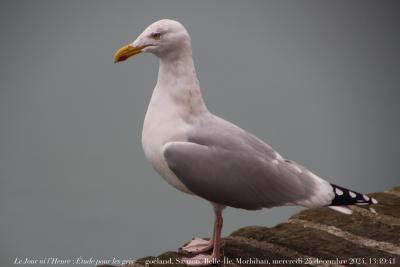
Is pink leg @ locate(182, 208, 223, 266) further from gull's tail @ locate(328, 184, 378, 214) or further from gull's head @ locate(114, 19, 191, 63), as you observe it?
gull's head @ locate(114, 19, 191, 63)

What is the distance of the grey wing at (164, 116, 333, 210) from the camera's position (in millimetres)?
3273

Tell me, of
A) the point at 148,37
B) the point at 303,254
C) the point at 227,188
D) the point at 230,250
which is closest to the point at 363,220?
the point at 303,254

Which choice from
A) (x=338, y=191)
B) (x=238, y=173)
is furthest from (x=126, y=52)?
(x=338, y=191)

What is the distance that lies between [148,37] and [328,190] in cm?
129

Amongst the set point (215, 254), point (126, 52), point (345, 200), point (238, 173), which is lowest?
point (215, 254)

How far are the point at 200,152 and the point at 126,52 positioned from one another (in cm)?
67

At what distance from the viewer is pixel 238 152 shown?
3379 millimetres

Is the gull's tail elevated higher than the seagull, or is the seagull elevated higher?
the seagull

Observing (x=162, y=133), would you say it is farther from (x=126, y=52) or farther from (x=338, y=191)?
(x=338, y=191)

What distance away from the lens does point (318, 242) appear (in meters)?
3.77

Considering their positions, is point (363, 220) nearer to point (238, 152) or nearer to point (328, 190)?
point (328, 190)

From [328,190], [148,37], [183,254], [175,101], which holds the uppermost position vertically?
[148,37]

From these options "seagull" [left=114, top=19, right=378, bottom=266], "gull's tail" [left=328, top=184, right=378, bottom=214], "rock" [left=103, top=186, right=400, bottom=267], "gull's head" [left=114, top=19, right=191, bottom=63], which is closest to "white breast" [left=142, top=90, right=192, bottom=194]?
"seagull" [left=114, top=19, right=378, bottom=266]

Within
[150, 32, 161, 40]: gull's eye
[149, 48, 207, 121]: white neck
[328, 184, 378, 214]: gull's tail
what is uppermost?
[150, 32, 161, 40]: gull's eye
